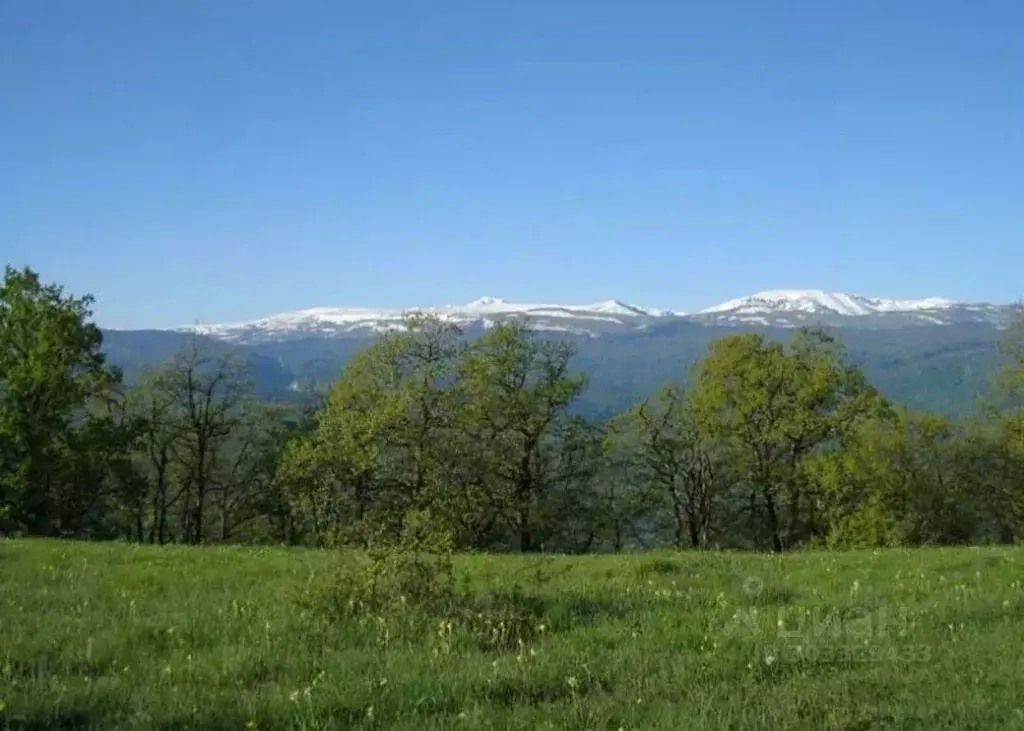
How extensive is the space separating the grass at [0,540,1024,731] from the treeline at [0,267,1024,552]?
26955mm

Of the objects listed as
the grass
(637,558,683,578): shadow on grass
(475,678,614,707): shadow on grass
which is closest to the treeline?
(637,558,683,578): shadow on grass

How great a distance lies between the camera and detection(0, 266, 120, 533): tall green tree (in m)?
40.8

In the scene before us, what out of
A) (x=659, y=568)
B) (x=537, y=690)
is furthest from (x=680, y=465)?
(x=537, y=690)

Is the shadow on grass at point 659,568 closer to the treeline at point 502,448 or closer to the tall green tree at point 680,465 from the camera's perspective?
the treeline at point 502,448

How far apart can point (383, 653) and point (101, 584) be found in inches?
287

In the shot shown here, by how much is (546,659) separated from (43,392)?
131ft

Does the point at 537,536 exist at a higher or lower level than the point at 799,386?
lower

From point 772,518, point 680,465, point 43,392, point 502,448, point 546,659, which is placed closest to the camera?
point 546,659

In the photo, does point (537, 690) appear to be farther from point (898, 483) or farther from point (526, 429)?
point (898, 483)

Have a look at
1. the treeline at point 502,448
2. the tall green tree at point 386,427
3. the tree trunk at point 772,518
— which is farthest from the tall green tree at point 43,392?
the tree trunk at point 772,518

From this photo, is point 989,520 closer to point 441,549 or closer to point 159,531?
point 159,531

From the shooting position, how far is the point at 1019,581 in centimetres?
1275

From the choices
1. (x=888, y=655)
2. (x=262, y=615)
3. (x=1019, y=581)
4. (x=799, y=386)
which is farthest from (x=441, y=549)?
(x=799, y=386)

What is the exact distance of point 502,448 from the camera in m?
50.2
